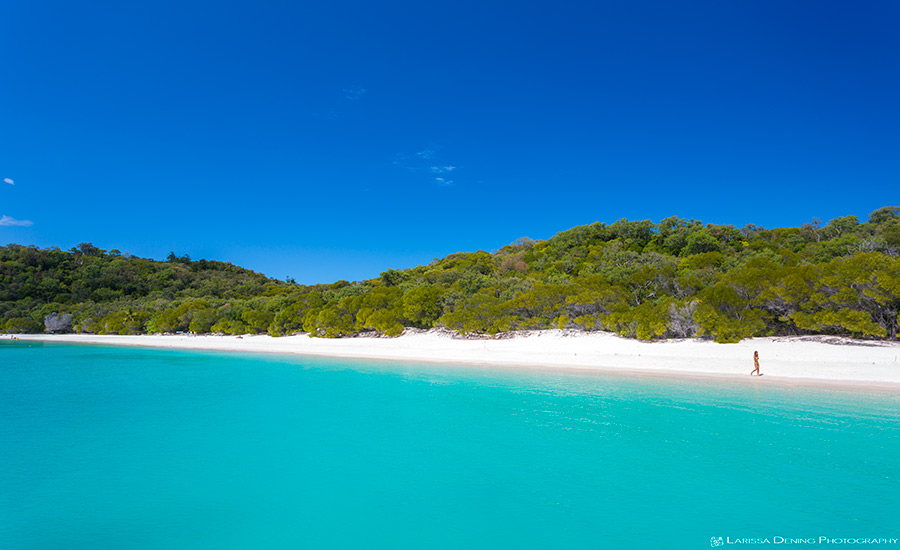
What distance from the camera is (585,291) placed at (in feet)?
101

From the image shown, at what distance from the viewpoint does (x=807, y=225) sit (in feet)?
174

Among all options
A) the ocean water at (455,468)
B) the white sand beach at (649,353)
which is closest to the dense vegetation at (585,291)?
the white sand beach at (649,353)

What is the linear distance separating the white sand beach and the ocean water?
247cm

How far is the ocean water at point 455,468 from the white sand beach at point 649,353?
2471 mm

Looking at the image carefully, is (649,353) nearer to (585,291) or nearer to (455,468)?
(585,291)

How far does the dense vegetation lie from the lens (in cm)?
2320

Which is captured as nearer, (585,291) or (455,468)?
(455,468)

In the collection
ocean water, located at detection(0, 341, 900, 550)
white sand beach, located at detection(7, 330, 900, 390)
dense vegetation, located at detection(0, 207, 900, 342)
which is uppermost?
dense vegetation, located at detection(0, 207, 900, 342)

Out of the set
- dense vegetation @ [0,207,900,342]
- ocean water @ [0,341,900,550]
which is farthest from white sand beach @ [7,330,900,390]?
ocean water @ [0,341,900,550]

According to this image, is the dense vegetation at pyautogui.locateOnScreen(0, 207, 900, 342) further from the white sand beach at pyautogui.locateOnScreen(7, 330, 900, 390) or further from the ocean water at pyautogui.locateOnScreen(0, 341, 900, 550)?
the ocean water at pyautogui.locateOnScreen(0, 341, 900, 550)

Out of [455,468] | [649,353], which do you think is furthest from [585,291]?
[455,468]

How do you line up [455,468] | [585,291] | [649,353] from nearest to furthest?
[455,468]
[649,353]
[585,291]

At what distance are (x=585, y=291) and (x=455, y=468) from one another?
78.7 ft

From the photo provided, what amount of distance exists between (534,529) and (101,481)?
8.37 metres
